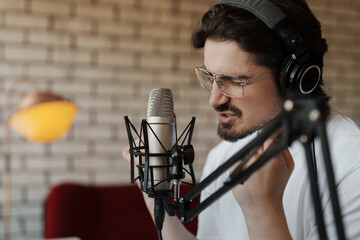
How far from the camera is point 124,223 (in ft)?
8.19

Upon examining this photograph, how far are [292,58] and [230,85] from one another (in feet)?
0.63

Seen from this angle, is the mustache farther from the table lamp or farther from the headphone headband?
the table lamp

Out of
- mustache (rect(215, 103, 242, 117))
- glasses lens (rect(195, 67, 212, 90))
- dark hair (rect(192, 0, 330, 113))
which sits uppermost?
dark hair (rect(192, 0, 330, 113))

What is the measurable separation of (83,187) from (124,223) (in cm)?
32

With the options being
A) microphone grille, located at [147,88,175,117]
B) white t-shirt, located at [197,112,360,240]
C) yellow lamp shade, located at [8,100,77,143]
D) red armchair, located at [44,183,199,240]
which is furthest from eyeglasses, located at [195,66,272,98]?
red armchair, located at [44,183,199,240]

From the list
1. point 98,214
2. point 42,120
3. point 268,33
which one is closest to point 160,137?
point 268,33

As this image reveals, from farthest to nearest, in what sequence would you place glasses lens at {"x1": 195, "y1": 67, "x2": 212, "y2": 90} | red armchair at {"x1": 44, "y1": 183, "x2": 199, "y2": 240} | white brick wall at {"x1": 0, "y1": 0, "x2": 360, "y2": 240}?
white brick wall at {"x1": 0, "y1": 0, "x2": 360, "y2": 240}, red armchair at {"x1": 44, "y1": 183, "x2": 199, "y2": 240}, glasses lens at {"x1": 195, "y1": 67, "x2": 212, "y2": 90}

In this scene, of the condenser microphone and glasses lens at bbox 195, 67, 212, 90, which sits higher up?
glasses lens at bbox 195, 67, 212, 90

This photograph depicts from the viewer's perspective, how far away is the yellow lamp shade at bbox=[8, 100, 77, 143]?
6.10 ft

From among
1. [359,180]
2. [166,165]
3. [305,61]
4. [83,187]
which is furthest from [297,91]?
[83,187]

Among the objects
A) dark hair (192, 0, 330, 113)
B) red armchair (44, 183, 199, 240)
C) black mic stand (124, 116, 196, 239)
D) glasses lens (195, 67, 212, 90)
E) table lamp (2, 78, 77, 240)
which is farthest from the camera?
red armchair (44, 183, 199, 240)

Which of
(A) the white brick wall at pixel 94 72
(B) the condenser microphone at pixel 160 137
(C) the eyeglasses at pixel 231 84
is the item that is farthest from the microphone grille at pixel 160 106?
(A) the white brick wall at pixel 94 72

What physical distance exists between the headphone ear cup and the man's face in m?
0.10

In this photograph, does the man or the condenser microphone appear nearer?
the condenser microphone
